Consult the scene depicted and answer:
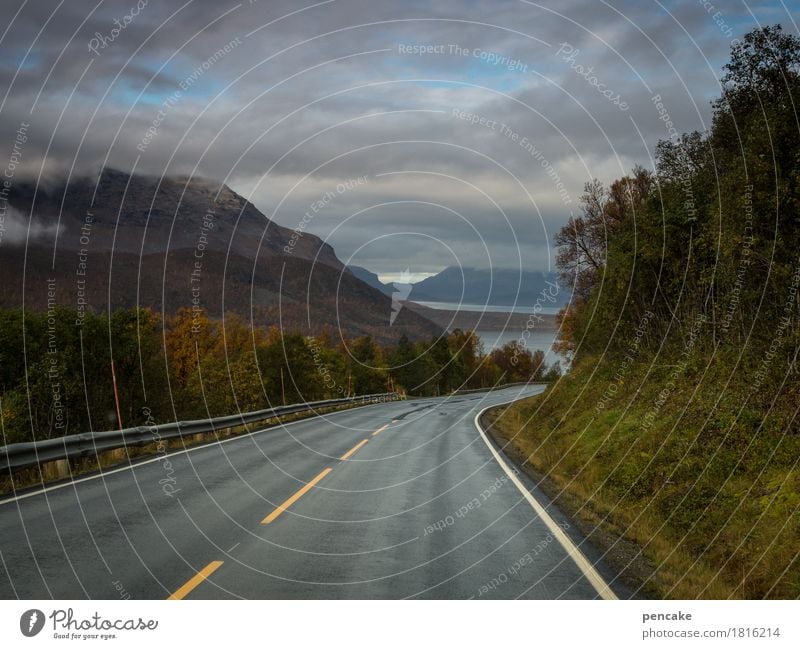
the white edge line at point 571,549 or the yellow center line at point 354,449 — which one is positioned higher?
the white edge line at point 571,549

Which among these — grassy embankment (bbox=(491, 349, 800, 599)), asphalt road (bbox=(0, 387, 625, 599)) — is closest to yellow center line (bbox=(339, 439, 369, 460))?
asphalt road (bbox=(0, 387, 625, 599))

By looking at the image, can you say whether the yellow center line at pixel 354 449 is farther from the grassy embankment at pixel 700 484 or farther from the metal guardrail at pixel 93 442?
the metal guardrail at pixel 93 442

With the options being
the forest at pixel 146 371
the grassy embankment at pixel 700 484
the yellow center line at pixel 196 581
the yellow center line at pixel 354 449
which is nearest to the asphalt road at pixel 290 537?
the yellow center line at pixel 196 581

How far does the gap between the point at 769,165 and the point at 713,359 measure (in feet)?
16.8

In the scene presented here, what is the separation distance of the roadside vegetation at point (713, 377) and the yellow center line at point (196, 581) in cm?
430

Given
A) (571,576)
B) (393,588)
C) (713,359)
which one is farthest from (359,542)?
(713,359)

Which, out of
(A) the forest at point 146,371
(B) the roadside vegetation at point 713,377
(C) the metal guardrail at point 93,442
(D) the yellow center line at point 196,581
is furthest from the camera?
(A) the forest at point 146,371

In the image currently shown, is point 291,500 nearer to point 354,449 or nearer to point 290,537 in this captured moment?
point 290,537

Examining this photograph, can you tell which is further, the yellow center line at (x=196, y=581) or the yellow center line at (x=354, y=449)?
the yellow center line at (x=354, y=449)

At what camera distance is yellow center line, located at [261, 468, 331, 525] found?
9.09 metres

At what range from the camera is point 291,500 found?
10.5 metres

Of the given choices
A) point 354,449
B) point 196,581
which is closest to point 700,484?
point 196,581

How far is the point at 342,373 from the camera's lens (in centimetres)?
11625

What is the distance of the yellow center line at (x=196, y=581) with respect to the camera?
5773mm
